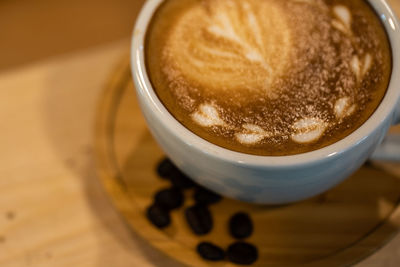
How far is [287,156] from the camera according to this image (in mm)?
750

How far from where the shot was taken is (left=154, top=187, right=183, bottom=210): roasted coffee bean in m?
0.98

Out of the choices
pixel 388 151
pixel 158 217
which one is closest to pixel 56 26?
pixel 158 217

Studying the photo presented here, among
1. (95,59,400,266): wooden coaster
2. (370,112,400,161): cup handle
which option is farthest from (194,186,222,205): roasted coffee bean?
(370,112,400,161): cup handle

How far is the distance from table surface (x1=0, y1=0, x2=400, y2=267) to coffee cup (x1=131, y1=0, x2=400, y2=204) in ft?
0.81

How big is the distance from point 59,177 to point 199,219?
0.39 m

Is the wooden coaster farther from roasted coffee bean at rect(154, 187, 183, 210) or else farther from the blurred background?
the blurred background

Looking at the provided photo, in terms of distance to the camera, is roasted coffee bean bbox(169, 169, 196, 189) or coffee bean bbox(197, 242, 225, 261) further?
roasted coffee bean bbox(169, 169, 196, 189)

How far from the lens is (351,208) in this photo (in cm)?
97

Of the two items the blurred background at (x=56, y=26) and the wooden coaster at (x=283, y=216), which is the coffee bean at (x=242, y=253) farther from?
the blurred background at (x=56, y=26)

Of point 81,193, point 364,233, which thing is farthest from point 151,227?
point 364,233

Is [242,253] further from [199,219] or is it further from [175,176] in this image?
[175,176]

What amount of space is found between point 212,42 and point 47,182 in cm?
53

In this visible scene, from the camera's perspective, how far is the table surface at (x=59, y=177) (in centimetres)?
99

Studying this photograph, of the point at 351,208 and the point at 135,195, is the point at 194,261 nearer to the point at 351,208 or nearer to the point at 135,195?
the point at 135,195
